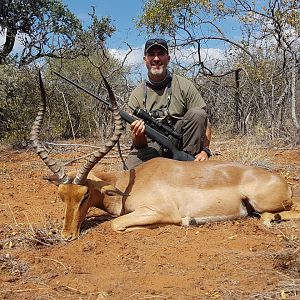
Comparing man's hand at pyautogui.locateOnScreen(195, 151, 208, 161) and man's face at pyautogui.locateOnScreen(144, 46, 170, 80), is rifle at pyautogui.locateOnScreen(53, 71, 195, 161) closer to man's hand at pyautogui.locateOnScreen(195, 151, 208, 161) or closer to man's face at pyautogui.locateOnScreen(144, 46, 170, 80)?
man's hand at pyautogui.locateOnScreen(195, 151, 208, 161)

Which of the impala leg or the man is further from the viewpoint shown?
the man

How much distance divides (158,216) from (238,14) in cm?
845

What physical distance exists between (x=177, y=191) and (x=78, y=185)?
40.1 inches

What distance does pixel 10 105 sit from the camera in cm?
1235

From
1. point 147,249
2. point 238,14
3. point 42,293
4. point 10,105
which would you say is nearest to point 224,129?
point 238,14

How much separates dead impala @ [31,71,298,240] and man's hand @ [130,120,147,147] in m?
0.58

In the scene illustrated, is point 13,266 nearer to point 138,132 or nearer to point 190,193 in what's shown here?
point 190,193

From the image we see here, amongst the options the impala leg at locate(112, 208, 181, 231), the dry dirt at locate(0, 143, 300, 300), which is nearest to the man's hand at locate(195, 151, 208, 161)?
the dry dirt at locate(0, 143, 300, 300)

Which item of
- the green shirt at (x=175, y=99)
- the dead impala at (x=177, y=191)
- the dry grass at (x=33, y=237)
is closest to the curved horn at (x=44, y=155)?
the dead impala at (x=177, y=191)

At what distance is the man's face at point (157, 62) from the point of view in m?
5.96

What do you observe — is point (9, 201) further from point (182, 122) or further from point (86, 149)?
point (86, 149)

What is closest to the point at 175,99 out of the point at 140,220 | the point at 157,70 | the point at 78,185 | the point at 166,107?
the point at 166,107

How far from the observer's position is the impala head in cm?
413

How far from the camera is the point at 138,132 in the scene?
17.7 feet
